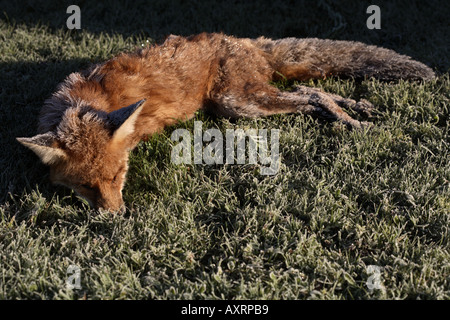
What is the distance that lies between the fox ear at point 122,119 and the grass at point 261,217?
434 millimetres

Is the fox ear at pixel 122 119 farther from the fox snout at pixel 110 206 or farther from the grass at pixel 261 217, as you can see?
the fox snout at pixel 110 206

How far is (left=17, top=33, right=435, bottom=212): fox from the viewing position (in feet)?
12.6

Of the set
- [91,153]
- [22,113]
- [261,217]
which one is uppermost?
[22,113]

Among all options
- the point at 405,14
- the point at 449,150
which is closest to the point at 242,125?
the point at 449,150

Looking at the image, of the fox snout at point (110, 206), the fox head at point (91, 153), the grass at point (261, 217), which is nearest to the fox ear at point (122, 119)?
the fox head at point (91, 153)

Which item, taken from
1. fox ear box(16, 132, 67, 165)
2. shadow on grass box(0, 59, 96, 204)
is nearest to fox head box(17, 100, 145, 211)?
fox ear box(16, 132, 67, 165)

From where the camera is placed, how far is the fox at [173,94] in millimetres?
3834

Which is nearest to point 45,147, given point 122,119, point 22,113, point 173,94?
point 122,119

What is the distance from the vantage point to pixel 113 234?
3609 mm

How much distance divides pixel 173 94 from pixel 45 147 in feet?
4.99

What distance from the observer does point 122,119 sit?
3807mm

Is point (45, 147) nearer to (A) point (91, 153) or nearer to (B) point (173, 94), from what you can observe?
(A) point (91, 153)

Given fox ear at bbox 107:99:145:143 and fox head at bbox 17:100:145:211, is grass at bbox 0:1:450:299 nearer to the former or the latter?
fox head at bbox 17:100:145:211
